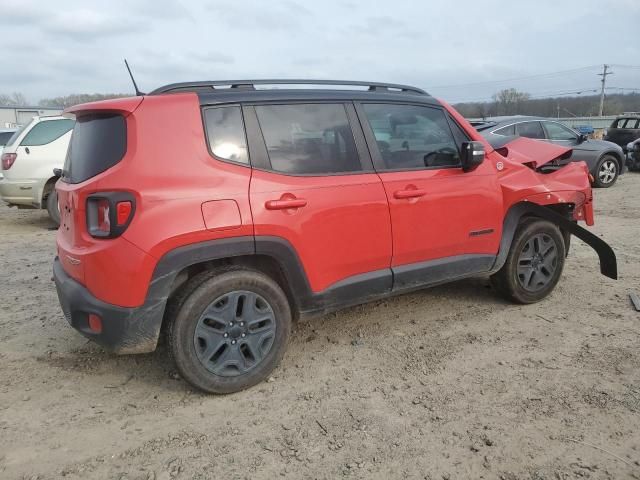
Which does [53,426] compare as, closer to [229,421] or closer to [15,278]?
[229,421]

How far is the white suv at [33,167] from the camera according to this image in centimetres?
803

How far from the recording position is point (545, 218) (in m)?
4.20

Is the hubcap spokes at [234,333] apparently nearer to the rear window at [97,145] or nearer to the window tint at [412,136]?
the rear window at [97,145]

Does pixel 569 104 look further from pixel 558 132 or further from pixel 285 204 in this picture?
pixel 285 204

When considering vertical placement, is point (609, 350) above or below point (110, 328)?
below

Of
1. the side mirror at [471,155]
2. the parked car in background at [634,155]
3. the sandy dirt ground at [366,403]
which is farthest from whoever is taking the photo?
the parked car in background at [634,155]

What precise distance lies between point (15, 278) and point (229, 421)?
376cm

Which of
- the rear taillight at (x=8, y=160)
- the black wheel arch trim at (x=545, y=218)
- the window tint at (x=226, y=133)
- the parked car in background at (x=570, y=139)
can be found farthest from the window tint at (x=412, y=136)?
the rear taillight at (x=8, y=160)

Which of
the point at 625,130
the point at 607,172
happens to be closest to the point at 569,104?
the point at 625,130

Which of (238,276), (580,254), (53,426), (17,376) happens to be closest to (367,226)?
(238,276)

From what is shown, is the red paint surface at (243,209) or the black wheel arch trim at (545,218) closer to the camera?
the red paint surface at (243,209)

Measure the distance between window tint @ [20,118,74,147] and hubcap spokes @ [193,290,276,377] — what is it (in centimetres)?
689

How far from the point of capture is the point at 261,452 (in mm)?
2453

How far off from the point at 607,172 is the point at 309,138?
10.7 metres
